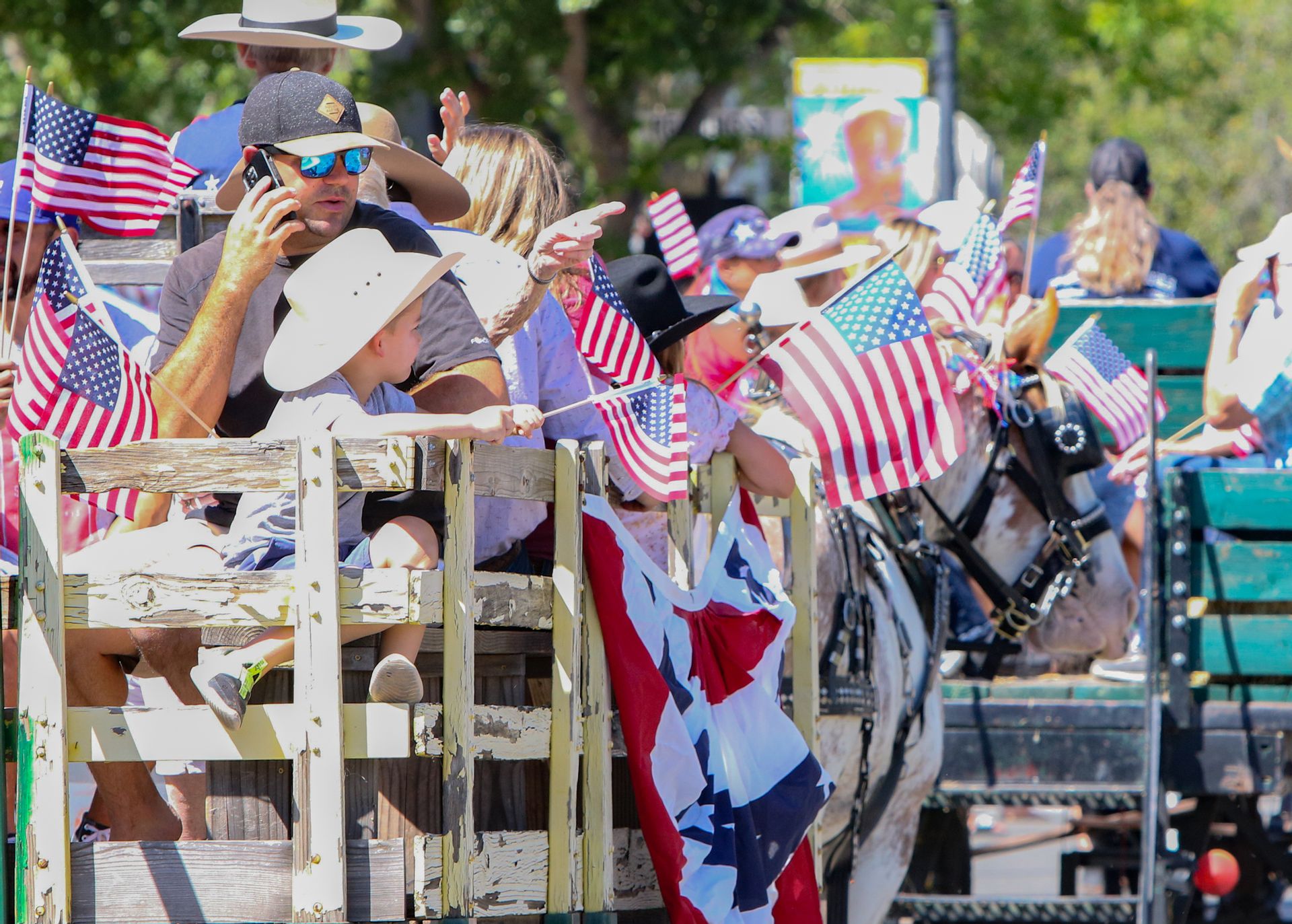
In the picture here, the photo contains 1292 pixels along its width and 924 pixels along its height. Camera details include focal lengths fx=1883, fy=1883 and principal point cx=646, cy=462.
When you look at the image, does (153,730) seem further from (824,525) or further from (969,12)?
(969,12)

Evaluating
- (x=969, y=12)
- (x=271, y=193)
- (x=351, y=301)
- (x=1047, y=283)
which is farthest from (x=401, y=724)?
(x=969, y=12)

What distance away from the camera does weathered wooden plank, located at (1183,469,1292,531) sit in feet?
22.3

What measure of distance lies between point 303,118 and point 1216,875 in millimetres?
5428

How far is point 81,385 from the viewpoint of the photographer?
4.27 m

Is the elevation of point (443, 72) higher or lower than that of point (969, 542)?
higher

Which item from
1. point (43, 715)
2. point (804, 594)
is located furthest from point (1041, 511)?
point (43, 715)

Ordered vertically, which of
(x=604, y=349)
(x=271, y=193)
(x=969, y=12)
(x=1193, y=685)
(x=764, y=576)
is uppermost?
(x=969, y=12)

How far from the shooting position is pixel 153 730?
3773 millimetres

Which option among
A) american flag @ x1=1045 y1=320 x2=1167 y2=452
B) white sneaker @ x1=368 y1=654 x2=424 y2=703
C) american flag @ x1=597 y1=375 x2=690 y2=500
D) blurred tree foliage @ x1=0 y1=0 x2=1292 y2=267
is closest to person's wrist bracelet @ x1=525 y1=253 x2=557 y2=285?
american flag @ x1=597 y1=375 x2=690 y2=500

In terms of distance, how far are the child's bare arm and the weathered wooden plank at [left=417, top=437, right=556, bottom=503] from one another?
5cm

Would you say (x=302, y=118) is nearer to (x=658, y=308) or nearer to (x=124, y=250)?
(x=658, y=308)

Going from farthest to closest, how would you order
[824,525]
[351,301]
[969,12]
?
[969,12] < [824,525] < [351,301]

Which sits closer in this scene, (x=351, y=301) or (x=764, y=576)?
(x=351, y=301)

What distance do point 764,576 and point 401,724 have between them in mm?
1592
